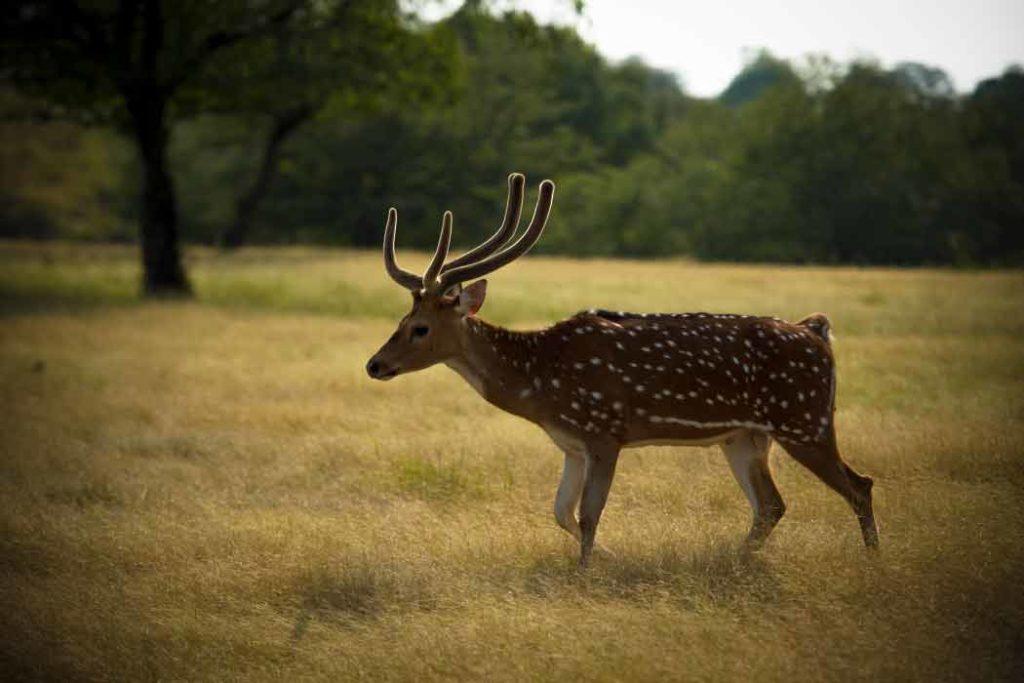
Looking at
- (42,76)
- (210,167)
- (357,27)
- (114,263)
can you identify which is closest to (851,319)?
(357,27)

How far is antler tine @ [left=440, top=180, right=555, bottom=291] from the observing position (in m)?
6.58

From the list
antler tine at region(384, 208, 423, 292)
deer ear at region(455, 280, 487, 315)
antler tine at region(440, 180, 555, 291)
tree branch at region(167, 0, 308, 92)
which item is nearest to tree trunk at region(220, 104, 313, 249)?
tree branch at region(167, 0, 308, 92)

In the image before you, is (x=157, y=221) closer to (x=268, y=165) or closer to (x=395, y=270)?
(x=268, y=165)

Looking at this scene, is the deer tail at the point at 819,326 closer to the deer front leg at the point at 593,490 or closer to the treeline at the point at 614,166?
the deer front leg at the point at 593,490

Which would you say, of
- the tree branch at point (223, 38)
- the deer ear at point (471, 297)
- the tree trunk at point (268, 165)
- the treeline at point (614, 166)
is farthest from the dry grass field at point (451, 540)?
the tree trunk at point (268, 165)

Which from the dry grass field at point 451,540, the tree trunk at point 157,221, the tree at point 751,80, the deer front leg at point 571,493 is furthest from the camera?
the tree at point 751,80

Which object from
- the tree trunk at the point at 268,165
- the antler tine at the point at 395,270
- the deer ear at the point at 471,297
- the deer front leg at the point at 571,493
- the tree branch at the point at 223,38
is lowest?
the deer front leg at the point at 571,493

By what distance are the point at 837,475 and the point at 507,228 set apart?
2.31 m

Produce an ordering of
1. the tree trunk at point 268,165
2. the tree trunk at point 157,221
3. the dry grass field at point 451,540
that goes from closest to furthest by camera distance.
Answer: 1. the dry grass field at point 451,540
2. the tree trunk at point 157,221
3. the tree trunk at point 268,165

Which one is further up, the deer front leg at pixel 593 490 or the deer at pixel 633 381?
the deer at pixel 633 381

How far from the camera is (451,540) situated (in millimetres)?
6684

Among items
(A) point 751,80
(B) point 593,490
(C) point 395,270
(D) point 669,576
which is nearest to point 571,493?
(B) point 593,490

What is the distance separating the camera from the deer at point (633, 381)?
20.6 ft

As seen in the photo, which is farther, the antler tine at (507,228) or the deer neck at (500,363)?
the antler tine at (507,228)
